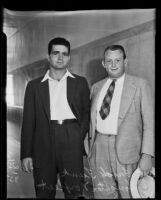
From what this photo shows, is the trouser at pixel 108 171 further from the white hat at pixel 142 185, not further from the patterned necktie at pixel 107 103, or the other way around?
the patterned necktie at pixel 107 103

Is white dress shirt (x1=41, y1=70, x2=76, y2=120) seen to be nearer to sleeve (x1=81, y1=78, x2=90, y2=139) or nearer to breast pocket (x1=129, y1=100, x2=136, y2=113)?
sleeve (x1=81, y1=78, x2=90, y2=139)

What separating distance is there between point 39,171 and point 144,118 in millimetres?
848

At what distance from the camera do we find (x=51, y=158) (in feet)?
7.25

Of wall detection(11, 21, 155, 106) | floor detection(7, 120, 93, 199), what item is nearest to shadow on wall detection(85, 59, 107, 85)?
wall detection(11, 21, 155, 106)

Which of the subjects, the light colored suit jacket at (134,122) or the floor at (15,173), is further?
the floor at (15,173)

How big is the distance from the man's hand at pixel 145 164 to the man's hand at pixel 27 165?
31.1 inches

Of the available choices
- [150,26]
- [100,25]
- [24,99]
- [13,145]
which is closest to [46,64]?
[24,99]

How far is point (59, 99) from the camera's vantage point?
2.23m

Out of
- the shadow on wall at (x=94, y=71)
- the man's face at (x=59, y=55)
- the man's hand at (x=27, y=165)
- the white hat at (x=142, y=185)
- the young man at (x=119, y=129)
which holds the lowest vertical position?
the white hat at (x=142, y=185)

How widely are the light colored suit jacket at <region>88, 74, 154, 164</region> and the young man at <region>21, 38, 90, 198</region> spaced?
165 millimetres

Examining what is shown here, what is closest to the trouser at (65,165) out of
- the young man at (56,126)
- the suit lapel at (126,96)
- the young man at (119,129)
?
Result: the young man at (56,126)

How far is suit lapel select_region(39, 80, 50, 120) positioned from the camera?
7.29 ft

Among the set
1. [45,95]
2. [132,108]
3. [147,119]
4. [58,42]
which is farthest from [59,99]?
[147,119]

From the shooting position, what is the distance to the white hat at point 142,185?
2.20 meters
